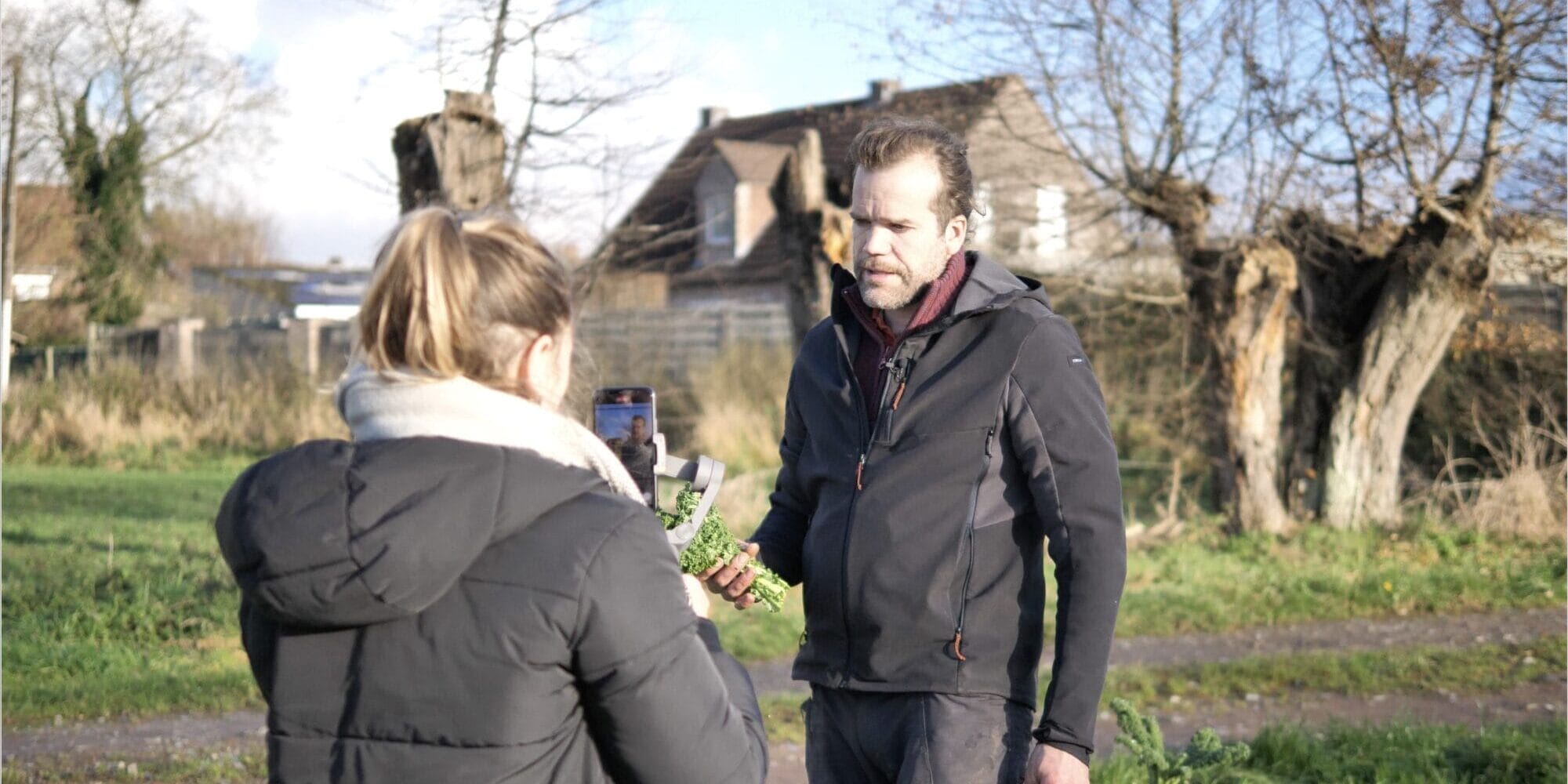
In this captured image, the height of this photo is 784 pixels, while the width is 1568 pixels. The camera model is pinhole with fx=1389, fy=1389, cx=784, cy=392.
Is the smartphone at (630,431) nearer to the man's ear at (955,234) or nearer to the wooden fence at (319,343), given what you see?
the man's ear at (955,234)

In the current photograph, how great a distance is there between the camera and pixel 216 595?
926cm

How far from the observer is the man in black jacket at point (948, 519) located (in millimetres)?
2945

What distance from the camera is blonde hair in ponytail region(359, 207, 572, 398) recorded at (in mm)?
1860

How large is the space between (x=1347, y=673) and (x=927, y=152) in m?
6.22

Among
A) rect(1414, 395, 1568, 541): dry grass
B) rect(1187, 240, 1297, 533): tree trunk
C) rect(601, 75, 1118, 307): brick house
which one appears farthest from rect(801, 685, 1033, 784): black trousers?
rect(1414, 395, 1568, 541): dry grass

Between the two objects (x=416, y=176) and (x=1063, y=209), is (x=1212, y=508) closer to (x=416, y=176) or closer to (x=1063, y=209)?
(x=1063, y=209)

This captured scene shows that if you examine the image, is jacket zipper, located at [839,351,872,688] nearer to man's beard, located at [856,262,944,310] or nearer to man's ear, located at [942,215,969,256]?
man's beard, located at [856,262,944,310]

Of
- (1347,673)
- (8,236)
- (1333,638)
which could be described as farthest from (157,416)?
(1347,673)

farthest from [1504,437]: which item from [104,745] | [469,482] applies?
[469,482]

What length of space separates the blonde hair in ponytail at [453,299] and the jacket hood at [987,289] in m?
1.35

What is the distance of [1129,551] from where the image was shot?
477 inches

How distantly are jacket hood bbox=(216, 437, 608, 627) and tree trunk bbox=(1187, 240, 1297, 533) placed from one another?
37.7 ft

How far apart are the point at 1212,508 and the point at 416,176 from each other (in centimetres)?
873

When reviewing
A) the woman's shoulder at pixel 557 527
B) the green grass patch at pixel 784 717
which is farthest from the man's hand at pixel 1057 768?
the green grass patch at pixel 784 717
